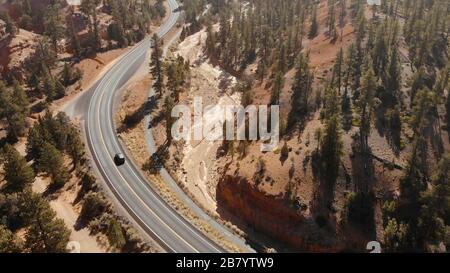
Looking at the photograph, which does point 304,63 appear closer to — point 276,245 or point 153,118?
point 153,118

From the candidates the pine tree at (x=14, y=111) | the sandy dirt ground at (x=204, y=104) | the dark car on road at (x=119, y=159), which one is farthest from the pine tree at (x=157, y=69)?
the pine tree at (x=14, y=111)

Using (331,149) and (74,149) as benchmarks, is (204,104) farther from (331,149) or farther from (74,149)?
(331,149)

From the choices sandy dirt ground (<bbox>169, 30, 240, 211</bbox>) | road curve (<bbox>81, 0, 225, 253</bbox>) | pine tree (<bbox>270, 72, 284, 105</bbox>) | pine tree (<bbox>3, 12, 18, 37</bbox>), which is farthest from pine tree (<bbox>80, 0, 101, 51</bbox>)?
pine tree (<bbox>270, 72, 284, 105</bbox>)

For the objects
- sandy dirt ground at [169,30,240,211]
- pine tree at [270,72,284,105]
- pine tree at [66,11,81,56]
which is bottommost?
sandy dirt ground at [169,30,240,211]

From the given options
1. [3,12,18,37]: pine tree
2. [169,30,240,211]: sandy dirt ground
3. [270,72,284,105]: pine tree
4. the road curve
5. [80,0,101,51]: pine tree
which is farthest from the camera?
[80,0,101,51]: pine tree

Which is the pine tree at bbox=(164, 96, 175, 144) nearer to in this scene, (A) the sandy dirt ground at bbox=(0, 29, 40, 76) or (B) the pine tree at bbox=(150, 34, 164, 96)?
(B) the pine tree at bbox=(150, 34, 164, 96)

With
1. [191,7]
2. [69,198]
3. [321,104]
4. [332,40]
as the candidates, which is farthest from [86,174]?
[191,7]

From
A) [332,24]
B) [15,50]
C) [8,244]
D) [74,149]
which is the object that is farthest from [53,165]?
[332,24]
